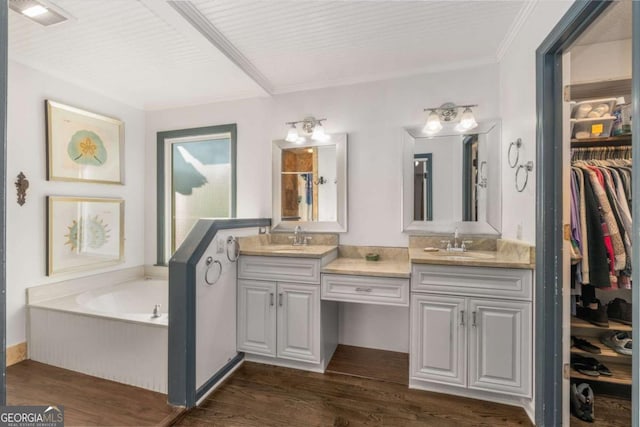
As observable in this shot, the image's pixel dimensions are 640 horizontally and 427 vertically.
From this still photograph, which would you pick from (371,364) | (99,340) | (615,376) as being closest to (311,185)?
(371,364)

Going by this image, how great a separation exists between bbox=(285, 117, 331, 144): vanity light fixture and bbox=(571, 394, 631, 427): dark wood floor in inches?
105

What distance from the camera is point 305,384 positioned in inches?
80.0

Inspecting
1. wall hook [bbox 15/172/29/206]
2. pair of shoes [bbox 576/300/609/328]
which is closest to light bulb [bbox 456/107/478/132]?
pair of shoes [bbox 576/300/609/328]

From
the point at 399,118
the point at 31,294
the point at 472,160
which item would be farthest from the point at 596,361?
the point at 31,294

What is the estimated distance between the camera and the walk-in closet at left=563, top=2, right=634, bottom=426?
1734 millimetres

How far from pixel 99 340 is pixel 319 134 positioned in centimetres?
237

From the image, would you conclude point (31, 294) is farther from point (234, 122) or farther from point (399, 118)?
point (399, 118)

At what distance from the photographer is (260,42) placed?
211 centimetres

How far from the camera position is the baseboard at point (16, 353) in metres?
2.20

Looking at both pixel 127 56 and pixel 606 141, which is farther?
pixel 127 56

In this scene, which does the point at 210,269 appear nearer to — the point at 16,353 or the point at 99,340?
the point at 99,340

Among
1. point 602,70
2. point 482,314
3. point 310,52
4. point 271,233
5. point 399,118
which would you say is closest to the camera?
point 482,314

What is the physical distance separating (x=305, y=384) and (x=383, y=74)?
2.59 meters

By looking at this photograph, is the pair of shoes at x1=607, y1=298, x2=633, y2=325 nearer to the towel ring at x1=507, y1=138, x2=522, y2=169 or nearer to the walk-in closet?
the walk-in closet
